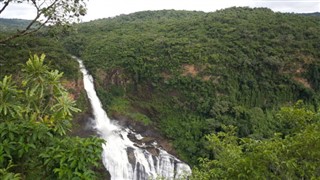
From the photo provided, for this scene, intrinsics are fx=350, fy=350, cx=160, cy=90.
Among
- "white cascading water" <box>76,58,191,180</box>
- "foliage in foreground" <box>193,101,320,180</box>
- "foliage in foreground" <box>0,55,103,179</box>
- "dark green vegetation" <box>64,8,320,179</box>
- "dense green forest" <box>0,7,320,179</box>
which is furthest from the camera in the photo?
"dark green vegetation" <box>64,8,320,179</box>

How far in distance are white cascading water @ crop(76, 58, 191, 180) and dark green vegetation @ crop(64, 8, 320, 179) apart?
2174mm

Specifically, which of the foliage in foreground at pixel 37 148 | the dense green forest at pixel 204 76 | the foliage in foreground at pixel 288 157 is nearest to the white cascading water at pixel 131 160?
the dense green forest at pixel 204 76

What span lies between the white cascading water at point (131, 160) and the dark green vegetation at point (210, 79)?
2.17 m

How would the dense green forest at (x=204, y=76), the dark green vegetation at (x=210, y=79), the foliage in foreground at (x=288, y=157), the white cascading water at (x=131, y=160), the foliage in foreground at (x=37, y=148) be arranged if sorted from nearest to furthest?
the foliage in foreground at (x=37, y=148) → the foliage in foreground at (x=288, y=157) → the white cascading water at (x=131, y=160) → the dense green forest at (x=204, y=76) → the dark green vegetation at (x=210, y=79)

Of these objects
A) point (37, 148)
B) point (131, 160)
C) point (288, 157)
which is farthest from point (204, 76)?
point (37, 148)

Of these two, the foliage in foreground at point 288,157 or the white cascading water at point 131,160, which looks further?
the white cascading water at point 131,160

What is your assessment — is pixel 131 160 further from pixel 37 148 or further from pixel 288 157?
pixel 37 148

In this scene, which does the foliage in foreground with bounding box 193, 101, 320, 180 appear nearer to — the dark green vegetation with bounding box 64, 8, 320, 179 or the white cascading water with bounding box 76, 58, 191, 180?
the white cascading water with bounding box 76, 58, 191, 180

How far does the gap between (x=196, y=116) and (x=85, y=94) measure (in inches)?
315

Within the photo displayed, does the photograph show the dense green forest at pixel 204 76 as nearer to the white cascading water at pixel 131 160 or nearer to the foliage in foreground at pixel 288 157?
the white cascading water at pixel 131 160

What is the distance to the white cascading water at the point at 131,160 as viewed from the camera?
18359mm

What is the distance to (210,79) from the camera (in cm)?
2595

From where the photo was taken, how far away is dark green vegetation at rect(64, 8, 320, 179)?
2423 centimetres

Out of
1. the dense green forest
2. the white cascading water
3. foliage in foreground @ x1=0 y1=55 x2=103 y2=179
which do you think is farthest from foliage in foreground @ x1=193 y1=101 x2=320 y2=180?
the dense green forest
